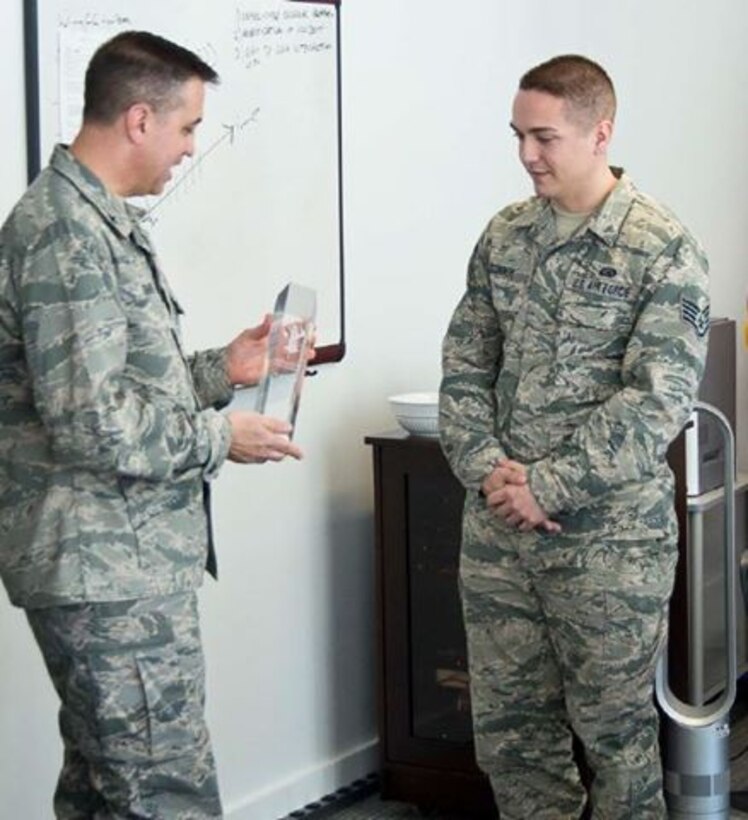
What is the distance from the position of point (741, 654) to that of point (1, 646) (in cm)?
204

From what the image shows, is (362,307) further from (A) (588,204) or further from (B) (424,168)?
(A) (588,204)

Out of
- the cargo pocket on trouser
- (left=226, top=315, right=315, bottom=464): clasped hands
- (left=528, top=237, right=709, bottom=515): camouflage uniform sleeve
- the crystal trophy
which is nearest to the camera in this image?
the cargo pocket on trouser

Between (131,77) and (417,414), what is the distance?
1376 mm

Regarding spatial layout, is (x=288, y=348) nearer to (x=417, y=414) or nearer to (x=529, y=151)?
(x=529, y=151)

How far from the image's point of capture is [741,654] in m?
4.16

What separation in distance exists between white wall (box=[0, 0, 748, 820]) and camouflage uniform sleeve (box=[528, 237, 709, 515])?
865 millimetres

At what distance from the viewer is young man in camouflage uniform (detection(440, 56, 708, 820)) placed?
9.03 ft

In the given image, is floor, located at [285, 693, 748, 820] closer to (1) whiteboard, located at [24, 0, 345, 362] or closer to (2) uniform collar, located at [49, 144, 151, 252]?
(1) whiteboard, located at [24, 0, 345, 362]

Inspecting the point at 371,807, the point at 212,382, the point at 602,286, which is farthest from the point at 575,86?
the point at 371,807

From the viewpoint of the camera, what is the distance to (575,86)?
281cm

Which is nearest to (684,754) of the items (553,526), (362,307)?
(553,526)

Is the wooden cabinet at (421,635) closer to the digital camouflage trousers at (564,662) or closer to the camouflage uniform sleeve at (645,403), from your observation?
the digital camouflage trousers at (564,662)

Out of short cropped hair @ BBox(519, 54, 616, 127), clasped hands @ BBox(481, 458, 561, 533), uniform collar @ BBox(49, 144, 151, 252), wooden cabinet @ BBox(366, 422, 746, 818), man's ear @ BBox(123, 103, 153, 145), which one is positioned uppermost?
short cropped hair @ BBox(519, 54, 616, 127)

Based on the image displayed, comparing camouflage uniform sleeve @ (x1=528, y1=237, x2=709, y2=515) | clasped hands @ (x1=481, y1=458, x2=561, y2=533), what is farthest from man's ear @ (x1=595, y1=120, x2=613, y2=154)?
clasped hands @ (x1=481, y1=458, x2=561, y2=533)
